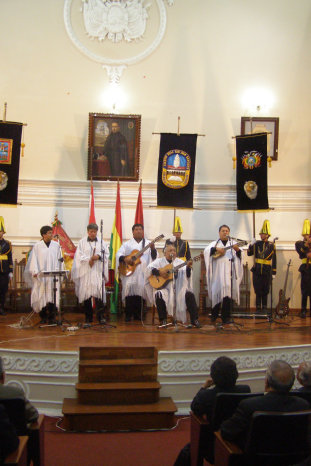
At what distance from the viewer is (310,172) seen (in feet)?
37.5

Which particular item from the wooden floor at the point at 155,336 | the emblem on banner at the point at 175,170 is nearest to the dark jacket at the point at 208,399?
the wooden floor at the point at 155,336

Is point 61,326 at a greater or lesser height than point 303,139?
lesser

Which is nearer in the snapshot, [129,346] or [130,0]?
[129,346]

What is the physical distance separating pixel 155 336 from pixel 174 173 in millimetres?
3462

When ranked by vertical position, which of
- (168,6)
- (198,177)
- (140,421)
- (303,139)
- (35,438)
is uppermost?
(168,6)

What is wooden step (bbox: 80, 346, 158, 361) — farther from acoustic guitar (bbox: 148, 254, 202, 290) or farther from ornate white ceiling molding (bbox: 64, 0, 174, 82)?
ornate white ceiling molding (bbox: 64, 0, 174, 82)

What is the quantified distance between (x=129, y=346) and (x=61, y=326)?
2.08m

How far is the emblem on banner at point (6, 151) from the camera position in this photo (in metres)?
9.84

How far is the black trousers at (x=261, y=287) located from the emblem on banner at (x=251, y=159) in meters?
2.04

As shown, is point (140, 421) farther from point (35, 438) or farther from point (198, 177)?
point (198, 177)

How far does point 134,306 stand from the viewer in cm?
947

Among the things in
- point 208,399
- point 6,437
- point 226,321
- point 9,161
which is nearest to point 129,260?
point 226,321

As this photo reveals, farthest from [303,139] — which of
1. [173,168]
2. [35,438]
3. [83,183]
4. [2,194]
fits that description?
[35,438]

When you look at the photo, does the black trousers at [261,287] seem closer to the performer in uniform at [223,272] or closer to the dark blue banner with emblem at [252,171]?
the performer in uniform at [223,272]
